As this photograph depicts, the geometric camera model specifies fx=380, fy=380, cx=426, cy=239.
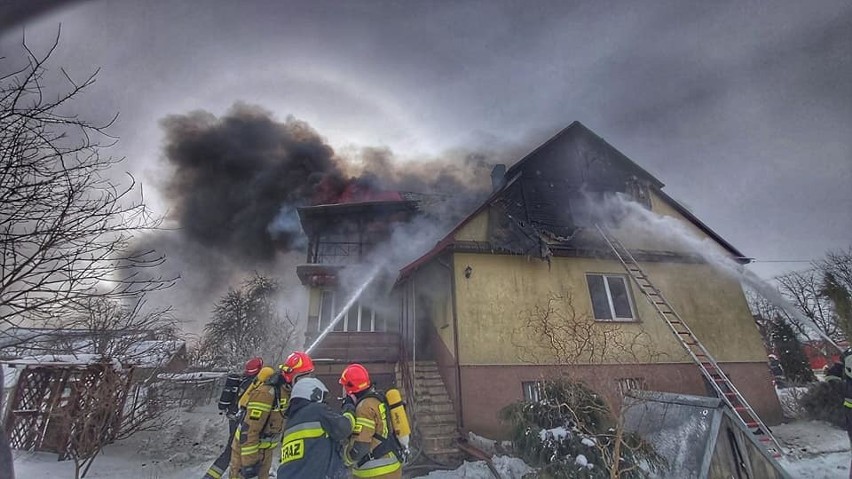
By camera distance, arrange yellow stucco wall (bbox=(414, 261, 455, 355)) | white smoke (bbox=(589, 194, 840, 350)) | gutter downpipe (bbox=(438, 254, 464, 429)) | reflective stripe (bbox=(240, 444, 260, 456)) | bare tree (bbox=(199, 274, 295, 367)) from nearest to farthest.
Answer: reflective stripe (bbox=(240, 444, 260, 456)) < gutter downpipe (bbox=(438, 254, 464, 429)) < yellow stucco wall (bbox=(414, 261, 455, 355)) < white smoke (bbox=(589, 194, 840, 350)) < bare tree (bbox=(199, 274, 295, 367))

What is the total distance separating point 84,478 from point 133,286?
5.14 meters

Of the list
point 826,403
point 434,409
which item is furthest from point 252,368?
point 826,403

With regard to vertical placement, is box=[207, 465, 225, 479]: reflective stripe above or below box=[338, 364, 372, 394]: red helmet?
below

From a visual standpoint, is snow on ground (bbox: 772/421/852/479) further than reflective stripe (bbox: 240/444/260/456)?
Yes

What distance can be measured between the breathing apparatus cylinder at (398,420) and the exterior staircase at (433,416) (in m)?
3.69

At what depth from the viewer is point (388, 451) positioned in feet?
14.4

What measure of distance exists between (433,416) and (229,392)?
4.47 meters

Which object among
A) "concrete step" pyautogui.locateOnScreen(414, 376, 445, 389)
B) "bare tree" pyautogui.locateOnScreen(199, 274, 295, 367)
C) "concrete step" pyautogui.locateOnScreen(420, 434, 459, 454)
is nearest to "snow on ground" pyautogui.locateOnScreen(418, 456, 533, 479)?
"concrete step" pyautogui.locateOnScreen(420, 434, 459, 454)

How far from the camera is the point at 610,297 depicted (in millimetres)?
10406

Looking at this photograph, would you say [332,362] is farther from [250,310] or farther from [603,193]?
[250,310]

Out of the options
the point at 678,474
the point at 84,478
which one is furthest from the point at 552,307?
the point at 84,478

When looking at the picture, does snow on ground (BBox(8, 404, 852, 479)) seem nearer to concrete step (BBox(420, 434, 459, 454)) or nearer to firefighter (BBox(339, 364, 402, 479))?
concrete step (BBox(420, 434, 459, 454))

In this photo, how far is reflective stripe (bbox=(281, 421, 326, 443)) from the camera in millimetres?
3455

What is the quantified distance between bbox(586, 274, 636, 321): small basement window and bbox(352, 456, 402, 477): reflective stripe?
7508 millimetres
